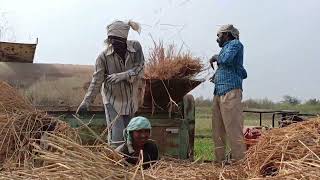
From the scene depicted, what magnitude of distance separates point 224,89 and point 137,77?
3.60ft

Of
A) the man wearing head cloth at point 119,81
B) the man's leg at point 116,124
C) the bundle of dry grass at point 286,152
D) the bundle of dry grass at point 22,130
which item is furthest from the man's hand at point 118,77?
the bundle of dry grass at point 286,152

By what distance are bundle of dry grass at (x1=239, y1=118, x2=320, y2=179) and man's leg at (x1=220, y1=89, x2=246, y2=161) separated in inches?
121

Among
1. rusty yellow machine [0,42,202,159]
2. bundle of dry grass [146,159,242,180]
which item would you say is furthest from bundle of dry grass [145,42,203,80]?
bundle of dry grass [146,159,242,180]

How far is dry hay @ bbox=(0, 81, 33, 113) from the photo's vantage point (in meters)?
5.90

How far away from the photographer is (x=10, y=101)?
19.8 feet

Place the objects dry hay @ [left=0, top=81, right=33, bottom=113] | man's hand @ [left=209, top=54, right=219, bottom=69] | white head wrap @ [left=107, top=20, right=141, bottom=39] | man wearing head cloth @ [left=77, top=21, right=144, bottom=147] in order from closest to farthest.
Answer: dry hay @ [left=0, top=81, right=33, bottom=113] → white head wrap @ [left=107, top=20, right=141, bottom=39] → man wearing head cloth @ [left=77, top=21, right=144, bottom=147] → man's hand @ [left=209, top=54, right=219, bottom=69]

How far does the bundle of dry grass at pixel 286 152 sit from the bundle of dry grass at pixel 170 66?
3.58m

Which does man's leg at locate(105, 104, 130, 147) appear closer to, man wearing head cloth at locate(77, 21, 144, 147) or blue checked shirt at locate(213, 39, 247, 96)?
man wearing head cloth at locate(77, 21, 144, 147)

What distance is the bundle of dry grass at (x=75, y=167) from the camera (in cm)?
297

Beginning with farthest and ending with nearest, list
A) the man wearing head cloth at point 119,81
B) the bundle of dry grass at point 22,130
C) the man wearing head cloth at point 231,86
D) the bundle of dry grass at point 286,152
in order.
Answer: the man wearing head cloth at point 231,86, the man wearing head cloth at point 119,81, the bundle of dry grass at point 22,130, the bundle of dry grass at point 286,152

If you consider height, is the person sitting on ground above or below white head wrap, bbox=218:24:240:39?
below

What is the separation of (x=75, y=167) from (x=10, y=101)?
10.5 feet

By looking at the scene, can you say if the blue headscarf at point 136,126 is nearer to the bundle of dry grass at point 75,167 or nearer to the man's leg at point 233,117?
the bundle of dry grass at point 75,167

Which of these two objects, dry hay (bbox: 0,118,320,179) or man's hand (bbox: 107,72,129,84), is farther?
man's hand (bbox: 107,72,129,84)
